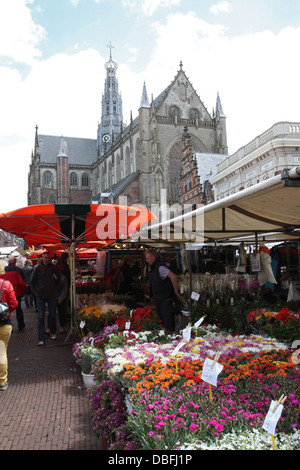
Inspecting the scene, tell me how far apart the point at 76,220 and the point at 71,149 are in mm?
72971

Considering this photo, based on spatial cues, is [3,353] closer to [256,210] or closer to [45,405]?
[45,405]

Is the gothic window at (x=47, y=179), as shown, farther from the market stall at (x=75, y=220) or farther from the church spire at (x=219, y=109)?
the market stall at (x=75, y=220)

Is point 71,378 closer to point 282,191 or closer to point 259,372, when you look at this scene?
point 259,372

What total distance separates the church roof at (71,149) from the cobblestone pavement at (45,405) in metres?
71.3

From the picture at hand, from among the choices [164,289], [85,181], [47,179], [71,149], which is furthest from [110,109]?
[164,289]

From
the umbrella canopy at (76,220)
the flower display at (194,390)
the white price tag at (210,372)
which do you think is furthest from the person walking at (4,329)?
the white price tag at (210,372)

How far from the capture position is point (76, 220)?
809 centimetres

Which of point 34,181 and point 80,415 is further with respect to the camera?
point 34,181

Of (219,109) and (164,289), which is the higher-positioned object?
(219,109)

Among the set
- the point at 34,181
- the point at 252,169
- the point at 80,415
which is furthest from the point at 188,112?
the point at 80,415

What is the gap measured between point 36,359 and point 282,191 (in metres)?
5.15

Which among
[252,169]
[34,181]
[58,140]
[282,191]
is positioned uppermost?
[58,140]

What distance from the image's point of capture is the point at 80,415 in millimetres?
4184

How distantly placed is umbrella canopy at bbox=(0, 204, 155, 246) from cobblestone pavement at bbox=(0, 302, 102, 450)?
260cm
